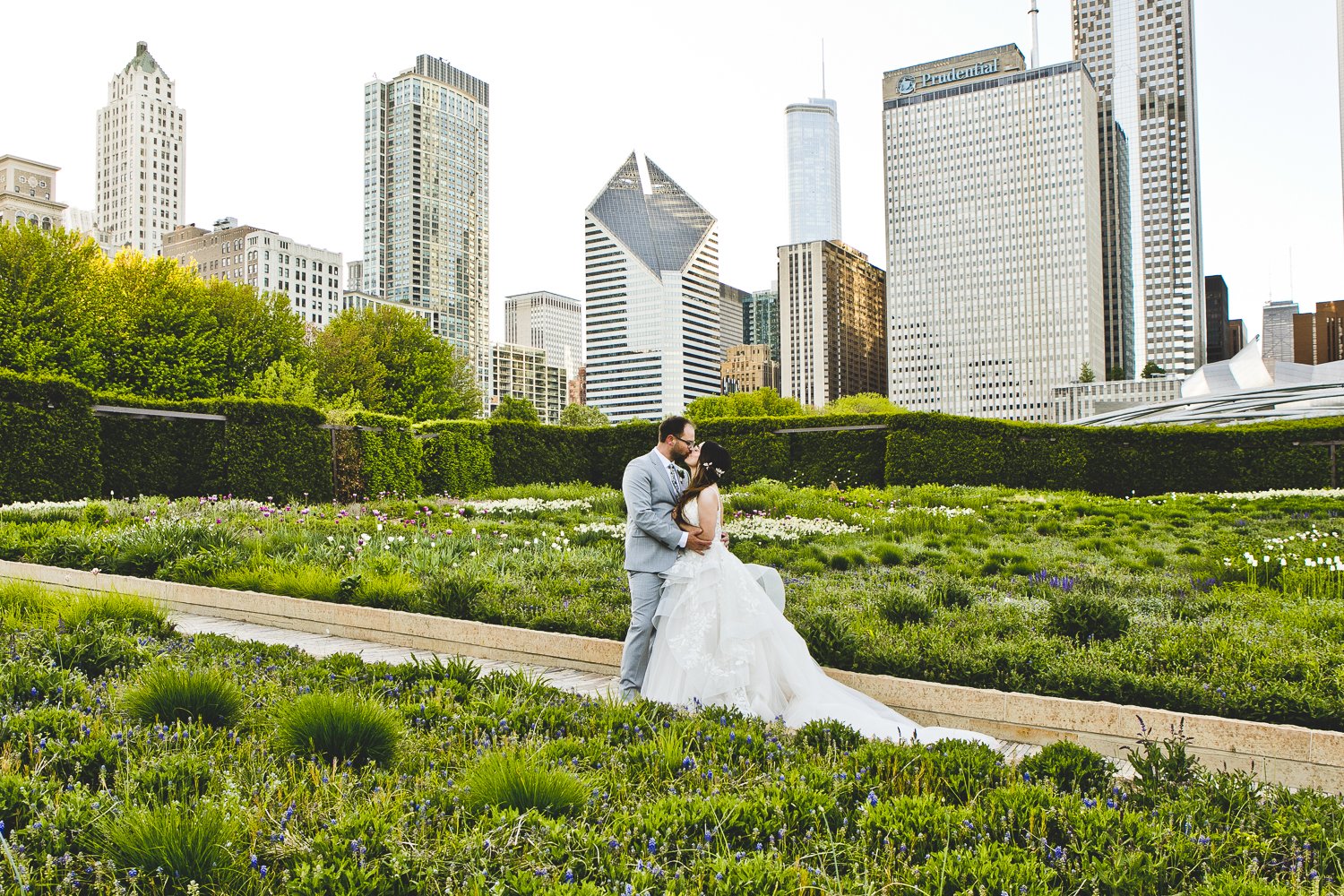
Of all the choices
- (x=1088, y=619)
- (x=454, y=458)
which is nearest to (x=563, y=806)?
(x=1088, y=619)

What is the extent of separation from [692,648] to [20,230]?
3238 cm

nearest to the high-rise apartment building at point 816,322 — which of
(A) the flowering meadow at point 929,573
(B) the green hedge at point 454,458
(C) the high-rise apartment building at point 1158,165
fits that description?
(C) the high-rise apartment building at point 1158,165

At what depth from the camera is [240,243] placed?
124 meters

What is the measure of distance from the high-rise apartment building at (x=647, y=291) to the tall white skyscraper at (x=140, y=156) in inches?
3103

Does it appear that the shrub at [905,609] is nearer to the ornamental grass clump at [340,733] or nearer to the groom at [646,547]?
the groom at [646,547]

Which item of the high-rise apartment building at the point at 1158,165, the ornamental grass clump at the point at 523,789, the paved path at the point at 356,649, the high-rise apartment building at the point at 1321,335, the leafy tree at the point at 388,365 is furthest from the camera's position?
the high-rise apartment building at the point at 1158,165

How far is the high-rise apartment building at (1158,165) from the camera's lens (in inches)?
6437

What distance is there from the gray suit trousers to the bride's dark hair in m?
0.45

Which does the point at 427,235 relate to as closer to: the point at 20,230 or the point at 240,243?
the point at 240,243

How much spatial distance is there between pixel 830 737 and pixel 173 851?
2.70 m

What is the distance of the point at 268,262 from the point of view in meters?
122

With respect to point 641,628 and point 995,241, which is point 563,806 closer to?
point 641,628

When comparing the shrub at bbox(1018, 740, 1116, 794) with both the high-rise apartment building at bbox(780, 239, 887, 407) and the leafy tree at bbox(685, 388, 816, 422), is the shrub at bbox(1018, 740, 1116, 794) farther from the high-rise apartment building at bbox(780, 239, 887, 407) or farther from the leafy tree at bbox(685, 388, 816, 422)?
the high-rise apartment building at bbox(780, 239, 887, 407)

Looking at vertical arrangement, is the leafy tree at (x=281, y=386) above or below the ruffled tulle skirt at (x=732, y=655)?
above
